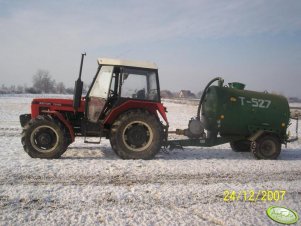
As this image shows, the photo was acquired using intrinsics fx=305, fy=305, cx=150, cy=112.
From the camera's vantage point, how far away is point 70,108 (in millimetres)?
7527

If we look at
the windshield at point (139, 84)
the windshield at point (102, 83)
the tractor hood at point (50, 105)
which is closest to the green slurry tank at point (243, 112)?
the windshield at point (139, 84)

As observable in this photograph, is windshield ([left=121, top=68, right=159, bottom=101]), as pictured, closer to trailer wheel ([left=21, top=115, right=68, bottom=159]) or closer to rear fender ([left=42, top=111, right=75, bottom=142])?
rear fender ([left=42, top=111, right=75, bottom=142])

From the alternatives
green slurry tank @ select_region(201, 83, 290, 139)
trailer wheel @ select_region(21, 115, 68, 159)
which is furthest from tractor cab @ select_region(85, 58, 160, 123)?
green slurry tank @ select_region(201, 83, 290, 139)

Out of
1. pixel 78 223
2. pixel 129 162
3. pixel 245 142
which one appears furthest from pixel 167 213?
pixel 245 142

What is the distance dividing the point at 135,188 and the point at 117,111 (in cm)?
248

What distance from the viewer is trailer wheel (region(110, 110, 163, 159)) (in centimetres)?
720

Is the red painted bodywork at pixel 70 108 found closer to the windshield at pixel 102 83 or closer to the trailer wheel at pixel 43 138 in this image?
the trailer wheel at pixel 43 138

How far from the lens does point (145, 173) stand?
6.20 meters

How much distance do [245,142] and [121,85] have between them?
14.0 feet

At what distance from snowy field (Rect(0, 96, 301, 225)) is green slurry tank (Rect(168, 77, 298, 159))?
536 mm

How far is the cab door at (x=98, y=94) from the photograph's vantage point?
733 centimetres

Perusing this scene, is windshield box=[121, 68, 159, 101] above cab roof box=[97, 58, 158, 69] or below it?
below

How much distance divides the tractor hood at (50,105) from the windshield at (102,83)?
504mm

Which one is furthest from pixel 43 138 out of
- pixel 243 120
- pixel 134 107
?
pixel 243 120
